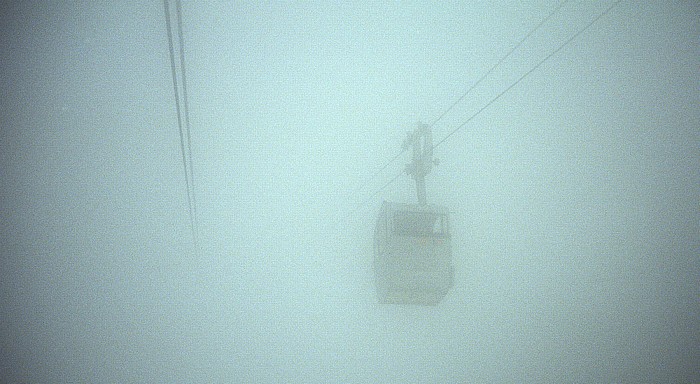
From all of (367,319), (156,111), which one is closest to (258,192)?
(156,111)

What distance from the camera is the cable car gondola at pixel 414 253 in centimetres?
445

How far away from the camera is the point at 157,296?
9.76 metres

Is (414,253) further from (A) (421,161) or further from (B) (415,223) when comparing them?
(A) (421,161)

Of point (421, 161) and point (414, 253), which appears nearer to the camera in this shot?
point (414, 253)

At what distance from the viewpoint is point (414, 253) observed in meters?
4.48

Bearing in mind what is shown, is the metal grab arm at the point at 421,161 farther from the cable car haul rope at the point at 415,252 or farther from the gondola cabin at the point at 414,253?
the gondola cabin at the point at 414,253

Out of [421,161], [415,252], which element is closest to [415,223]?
[415,252]

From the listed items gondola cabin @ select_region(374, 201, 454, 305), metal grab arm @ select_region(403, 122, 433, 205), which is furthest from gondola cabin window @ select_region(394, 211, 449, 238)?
metal grab arm @ select_region(403, 122, 433, 205)

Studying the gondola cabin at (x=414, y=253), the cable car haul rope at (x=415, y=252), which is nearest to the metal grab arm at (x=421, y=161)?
the cable car haul rope at (x=415, y=252)

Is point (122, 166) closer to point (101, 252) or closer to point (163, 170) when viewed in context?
point (163, 170)

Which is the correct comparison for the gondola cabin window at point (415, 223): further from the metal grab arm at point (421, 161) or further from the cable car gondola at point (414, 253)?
the metal grab arm at point (421, 161)

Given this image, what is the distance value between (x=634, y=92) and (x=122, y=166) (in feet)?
90.8

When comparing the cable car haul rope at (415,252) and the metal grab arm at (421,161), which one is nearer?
the cable car haul rope at (415,252)

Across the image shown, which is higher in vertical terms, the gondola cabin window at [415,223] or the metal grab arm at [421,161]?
the metal grab arm at [421,161]
